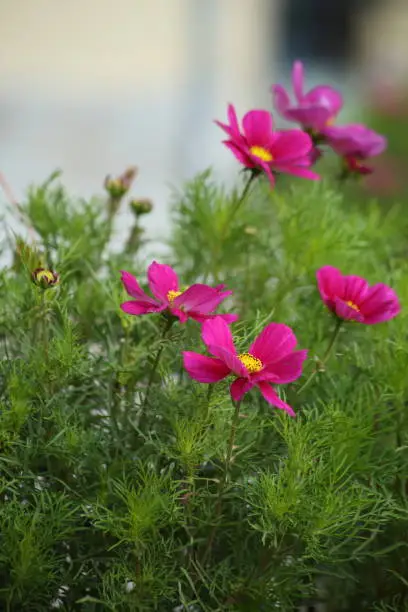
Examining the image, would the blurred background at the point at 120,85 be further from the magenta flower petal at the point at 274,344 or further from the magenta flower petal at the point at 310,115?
the magenta flower petal at the point at 274,344

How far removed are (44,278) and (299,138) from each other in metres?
0.19

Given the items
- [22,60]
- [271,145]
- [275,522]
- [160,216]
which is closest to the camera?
[275,522]

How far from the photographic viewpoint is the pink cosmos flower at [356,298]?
509mm

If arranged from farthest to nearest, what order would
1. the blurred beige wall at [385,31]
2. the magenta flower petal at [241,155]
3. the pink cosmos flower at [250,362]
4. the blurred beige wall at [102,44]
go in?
the blurred beige wall at [385,31]
the blurred beige wall at [102,44]
the magenta flower petal at [241,155]
the pink cosmos flower at [250,362]

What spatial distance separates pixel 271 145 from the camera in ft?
1.87

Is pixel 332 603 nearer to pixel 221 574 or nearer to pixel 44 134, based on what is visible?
pixel 221 574

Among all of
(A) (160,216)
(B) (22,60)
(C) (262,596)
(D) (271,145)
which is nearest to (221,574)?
(C) (262,596)

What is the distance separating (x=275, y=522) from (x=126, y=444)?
100 millimetres

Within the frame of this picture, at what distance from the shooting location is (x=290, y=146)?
1.87ft

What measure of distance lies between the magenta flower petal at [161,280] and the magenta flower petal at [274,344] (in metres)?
0.05

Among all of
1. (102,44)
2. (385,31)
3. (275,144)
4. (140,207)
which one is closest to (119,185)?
(140,207)

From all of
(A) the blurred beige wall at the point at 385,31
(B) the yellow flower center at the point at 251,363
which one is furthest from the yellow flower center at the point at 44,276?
(A) the blurred beige wall at the point at 385,31

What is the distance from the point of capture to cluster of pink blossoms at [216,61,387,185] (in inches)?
21.6

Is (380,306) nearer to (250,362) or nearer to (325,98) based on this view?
(250,362)
